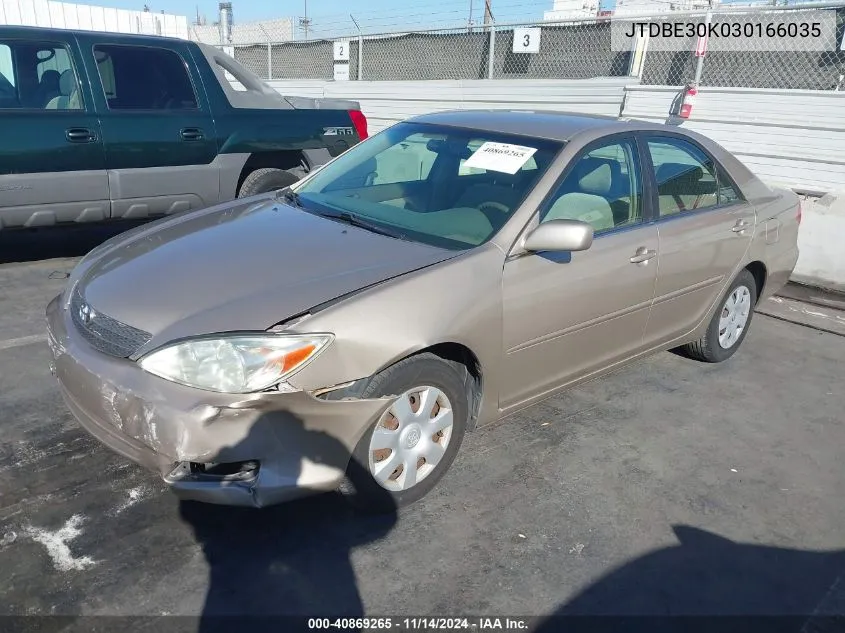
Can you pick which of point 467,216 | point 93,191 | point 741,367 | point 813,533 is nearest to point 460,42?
point 93,191

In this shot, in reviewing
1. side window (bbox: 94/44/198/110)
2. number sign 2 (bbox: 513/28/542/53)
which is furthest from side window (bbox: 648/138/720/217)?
number sign 2 (bbox: 513/28/542/53)

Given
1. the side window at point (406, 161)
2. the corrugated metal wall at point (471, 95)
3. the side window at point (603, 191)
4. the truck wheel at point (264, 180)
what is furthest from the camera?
the corrugated metal wall at point (471, 95)

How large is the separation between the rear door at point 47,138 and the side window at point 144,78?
230 mm

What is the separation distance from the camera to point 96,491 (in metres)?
3.04

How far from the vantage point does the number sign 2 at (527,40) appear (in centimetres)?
1041

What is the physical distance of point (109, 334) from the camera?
9.16 ft

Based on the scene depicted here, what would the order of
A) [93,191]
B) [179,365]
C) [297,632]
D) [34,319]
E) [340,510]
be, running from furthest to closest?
[93,191], [34,319], [340,510], [179,365], [297,632]

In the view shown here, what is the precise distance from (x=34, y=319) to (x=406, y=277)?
3258 mm

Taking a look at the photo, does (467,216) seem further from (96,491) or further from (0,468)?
(0,468)

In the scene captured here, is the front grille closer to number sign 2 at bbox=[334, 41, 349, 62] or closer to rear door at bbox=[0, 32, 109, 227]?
rear door at bbox=[0, 32, 109, 227]

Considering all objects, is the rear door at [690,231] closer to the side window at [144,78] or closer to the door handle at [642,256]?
the door handle at [642,256]

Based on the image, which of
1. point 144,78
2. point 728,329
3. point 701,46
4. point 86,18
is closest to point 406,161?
point 728,329

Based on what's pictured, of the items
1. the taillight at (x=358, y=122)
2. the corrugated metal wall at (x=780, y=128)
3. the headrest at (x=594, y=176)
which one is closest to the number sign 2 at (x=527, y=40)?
the corrugated metal wall at (x=780, y=128)

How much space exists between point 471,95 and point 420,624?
29.8 feet
